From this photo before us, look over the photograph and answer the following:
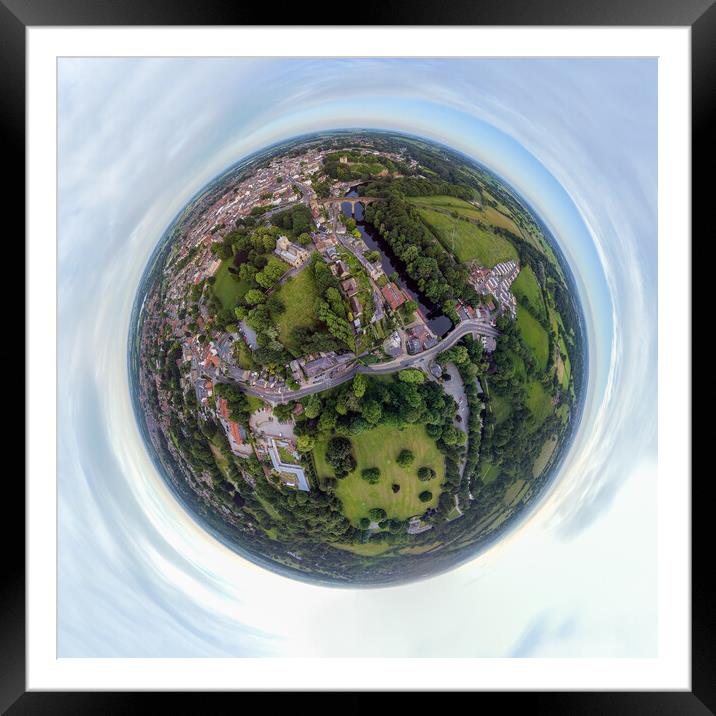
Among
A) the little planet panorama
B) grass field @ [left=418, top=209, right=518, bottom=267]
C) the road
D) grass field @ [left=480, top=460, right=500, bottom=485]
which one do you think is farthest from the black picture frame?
→ the road

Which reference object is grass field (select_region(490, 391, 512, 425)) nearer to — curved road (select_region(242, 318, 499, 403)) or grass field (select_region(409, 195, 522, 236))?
curved road (select_region(242, 318, 499, 403))

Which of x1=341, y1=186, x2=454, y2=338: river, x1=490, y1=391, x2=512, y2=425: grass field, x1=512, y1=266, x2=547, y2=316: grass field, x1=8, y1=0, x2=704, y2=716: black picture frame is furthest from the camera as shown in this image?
x1=512, y1=266, x2=547, y2=316: grass field

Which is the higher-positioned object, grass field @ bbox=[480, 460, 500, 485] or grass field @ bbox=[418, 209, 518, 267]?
grass field @ bbox=[418, 209, 518, 267]

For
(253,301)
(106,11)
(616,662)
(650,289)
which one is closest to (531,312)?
(650,289)

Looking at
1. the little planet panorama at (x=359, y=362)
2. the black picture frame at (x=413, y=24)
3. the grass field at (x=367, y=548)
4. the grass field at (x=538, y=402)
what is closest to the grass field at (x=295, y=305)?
the little planet panorama at (x=359, y=362)

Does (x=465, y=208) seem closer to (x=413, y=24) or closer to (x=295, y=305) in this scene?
(x=413, y=24)

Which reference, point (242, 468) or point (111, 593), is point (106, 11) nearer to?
point (242, 468)

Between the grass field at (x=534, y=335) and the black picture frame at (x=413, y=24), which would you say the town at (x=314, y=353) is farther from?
the black picture frame at (x=413, y=24)
